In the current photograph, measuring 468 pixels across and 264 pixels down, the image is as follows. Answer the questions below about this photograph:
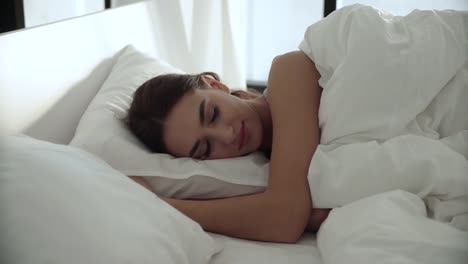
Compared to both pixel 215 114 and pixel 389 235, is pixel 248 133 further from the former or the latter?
pixel 389 235

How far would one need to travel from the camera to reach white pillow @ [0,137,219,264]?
2.00 feet

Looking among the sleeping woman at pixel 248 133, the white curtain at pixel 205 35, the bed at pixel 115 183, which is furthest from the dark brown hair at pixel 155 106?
the white curtain at pixel 205 35

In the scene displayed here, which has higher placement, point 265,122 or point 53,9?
point 53,9

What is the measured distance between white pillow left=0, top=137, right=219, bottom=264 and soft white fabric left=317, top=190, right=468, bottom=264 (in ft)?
0.65

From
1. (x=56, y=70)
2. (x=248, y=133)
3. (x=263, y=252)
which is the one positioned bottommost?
(x=263, y=252)

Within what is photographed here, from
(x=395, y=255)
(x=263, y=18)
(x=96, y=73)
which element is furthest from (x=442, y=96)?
(x=263, y=18)

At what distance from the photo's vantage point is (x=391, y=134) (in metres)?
0.92

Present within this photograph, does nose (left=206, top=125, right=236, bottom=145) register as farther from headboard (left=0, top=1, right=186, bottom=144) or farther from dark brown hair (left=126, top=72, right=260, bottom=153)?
headboard (left=0, top=1, right=186, bottom=144)

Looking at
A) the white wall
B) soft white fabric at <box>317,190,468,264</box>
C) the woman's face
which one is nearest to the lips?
the woman's face

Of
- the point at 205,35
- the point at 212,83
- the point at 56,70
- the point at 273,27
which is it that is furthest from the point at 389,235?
the point at 273,27

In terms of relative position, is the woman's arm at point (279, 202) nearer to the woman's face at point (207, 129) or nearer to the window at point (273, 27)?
the woman's face at point (207, 129)

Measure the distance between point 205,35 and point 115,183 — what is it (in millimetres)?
1397

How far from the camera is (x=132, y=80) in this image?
125 centimetres

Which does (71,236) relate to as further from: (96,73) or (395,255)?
(96,73)
